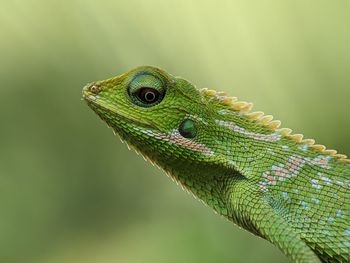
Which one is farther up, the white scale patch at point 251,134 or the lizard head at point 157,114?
the white scale patch at point 251,134

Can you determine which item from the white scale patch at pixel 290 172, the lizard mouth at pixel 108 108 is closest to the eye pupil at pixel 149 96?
the lizard mouth at pixel 108 108

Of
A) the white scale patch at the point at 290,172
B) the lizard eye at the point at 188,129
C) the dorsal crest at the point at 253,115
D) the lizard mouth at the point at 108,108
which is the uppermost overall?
the dorsal crest at the point at 253,115

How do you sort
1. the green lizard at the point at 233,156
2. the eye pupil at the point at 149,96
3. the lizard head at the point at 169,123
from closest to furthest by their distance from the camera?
the green lizard at the point at 233,156 < the lizard head at the point at 169,123 < the eye pupil at the point at 149,96

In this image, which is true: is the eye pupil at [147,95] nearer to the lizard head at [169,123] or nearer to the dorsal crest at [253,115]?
the lizard head at [169,123]

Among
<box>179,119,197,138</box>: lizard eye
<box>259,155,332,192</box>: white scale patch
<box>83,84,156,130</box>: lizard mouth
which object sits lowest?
<box>83,84,156,130</box>: lizard mouth

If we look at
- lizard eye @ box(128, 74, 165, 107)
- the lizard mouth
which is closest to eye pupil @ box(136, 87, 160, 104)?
lizard eye @ box(128, 74, 165, 107)

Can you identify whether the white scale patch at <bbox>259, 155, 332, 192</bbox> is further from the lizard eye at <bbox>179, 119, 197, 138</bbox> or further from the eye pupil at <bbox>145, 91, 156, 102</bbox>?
the eye pupil at <bbox>145, 91, 156, 102</bbox>

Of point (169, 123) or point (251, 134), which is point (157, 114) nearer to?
point (169, 123)

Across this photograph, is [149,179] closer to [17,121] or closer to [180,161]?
[17,121]
